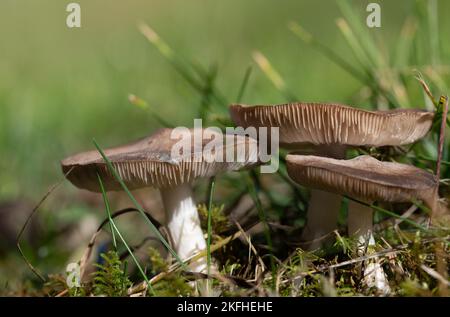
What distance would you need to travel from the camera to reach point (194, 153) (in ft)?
6.79

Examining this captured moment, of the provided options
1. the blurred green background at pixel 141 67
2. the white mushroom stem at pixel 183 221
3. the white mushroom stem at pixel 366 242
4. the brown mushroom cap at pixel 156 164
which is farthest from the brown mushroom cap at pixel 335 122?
the blurred green background at pixel 141 67

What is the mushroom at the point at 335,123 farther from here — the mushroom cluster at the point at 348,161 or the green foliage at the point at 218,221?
the green foliage at the point at 218,221

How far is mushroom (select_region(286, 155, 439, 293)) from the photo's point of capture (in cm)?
184

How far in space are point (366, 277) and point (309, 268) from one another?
21 centimetres

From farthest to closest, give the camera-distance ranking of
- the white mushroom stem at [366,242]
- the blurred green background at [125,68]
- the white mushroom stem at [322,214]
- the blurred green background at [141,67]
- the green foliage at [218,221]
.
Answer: the blurred green background at [125,68]
the blurred green background at [141,67]
the green foliage at [218,221]
the white mushroom stem at [322,214]
the white mushroom stem at [366,242]

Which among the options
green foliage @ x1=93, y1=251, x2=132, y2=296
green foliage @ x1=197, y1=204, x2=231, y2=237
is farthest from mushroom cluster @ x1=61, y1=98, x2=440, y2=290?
green foliage @ x1=93, y1=251, x2=132, y2=296

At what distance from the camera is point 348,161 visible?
6.73ft

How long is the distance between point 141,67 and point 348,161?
459 centimetres

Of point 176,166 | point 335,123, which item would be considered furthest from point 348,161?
point 176,166

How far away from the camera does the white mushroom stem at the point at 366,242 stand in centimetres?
203

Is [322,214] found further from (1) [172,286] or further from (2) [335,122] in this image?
(1) [172,286]

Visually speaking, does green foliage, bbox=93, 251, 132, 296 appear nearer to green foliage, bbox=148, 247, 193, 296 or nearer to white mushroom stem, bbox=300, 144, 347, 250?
green foliage, bbox=148, 247, 193, 296

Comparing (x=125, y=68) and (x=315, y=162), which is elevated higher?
(x=125, y=68)

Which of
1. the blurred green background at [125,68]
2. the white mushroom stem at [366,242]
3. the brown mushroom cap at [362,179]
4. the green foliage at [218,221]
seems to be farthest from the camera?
the blurred green background at [125,68]
